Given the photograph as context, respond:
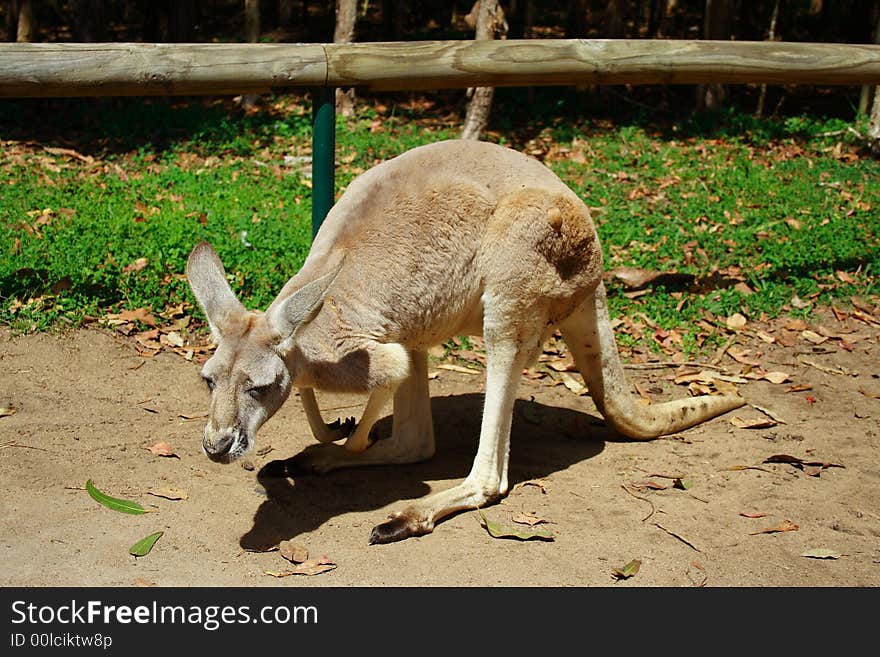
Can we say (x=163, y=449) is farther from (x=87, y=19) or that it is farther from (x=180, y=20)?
(x=180, y=20)

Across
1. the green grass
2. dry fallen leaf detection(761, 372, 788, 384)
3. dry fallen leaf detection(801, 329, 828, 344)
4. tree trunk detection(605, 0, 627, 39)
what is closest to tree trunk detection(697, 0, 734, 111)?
the green grass

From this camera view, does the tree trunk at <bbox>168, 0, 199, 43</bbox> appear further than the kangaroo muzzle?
Yes

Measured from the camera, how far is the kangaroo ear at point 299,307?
3.26m

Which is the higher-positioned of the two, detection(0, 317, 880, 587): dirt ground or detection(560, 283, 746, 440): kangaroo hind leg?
detection(560, 283, 746, 440): kangaroo hind leg

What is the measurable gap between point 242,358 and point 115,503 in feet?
2.85

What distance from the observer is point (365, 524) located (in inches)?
144

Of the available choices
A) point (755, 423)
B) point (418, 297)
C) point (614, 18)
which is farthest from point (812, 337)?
point (614, 18)

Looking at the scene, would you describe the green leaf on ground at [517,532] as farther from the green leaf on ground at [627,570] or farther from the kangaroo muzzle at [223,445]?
the kangaroo muzzle at [223,445]

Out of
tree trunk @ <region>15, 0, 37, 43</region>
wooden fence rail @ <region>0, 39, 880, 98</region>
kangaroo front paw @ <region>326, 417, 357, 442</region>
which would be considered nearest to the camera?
kangaroo front paw @ <region>326, 417, 357, 442</region>

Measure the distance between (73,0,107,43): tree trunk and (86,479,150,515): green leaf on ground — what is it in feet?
21.4

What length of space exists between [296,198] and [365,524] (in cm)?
407

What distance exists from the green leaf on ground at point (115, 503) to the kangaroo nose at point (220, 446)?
0.64m

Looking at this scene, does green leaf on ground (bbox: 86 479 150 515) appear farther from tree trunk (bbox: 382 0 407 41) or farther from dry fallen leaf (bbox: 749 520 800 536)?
tree trunk (bbox: 382 0 407 41)

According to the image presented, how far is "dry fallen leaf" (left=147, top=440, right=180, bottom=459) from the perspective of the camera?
4.09 meters
